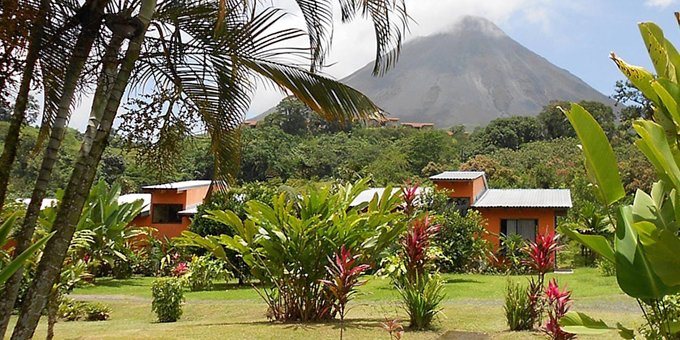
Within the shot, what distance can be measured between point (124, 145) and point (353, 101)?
204 centimetres

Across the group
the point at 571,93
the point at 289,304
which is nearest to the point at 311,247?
the point at 289,304

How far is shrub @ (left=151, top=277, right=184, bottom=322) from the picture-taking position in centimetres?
921

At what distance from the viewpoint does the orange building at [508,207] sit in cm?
1914

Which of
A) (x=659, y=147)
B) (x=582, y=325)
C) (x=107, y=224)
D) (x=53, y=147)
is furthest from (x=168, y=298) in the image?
(x=659, y=147)

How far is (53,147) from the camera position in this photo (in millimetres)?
4406

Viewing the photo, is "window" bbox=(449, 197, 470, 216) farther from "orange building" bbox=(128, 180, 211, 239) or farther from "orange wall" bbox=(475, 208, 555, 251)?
"orange building" bbox=(128, 180, 211, 239)

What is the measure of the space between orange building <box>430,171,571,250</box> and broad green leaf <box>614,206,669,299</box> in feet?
54.5

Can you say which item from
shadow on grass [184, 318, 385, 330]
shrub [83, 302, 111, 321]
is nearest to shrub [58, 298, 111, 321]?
shrub [83, 302, 111, 321]

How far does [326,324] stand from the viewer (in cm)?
823

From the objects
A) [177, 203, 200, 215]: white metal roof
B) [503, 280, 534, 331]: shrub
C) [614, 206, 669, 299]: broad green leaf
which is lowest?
[503, 280, 534, 331]: shrub

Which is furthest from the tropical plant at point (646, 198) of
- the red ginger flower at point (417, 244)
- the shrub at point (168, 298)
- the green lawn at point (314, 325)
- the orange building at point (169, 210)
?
the orange building at point (169, 210)

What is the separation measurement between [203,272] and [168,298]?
4.95 m

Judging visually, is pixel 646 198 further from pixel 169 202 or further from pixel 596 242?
pixel 169 202

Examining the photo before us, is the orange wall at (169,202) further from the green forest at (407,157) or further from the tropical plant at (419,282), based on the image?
the tropical plant at (419,282)
